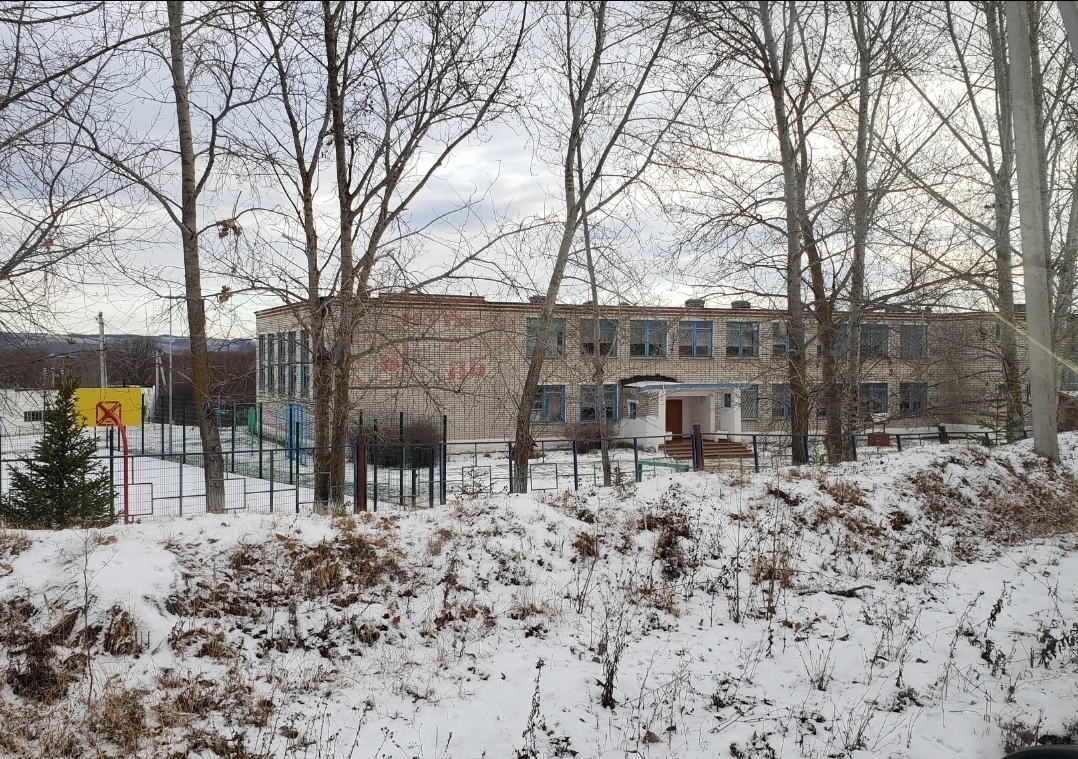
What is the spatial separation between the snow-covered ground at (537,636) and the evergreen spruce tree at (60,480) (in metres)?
5.81

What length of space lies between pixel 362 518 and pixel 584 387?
22293mm

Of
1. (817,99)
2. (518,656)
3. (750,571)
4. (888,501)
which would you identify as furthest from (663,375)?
(518,656)

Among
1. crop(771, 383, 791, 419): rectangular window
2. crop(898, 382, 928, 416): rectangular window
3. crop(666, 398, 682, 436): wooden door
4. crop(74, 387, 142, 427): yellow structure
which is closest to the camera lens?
crop(771, 383, 791, 419): rectangular window

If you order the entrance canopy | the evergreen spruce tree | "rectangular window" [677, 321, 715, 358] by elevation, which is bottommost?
the evergreen spruce tree

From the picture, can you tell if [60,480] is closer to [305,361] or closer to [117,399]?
[305,361]

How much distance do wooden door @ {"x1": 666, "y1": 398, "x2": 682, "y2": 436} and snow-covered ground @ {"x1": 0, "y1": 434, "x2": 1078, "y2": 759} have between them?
27.1 meters

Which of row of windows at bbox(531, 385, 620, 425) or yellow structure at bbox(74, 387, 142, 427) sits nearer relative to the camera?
yellow structure at bbox(74, 387, 142, 427)

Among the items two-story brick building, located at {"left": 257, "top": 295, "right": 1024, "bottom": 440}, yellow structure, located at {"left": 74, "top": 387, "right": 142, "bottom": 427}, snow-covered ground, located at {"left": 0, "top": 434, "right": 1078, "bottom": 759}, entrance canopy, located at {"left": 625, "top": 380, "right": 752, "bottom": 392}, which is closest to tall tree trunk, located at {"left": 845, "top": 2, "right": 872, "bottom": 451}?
two-story brick building, located at {"left": 257, "top": 295, "right": 1024, "bottom": 440}

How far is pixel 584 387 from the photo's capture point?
2986cm

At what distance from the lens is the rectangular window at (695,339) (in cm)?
3691

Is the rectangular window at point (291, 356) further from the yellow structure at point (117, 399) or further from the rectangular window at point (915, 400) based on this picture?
the rectangular window at point (915, 400)

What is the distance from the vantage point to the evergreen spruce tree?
37.5ft

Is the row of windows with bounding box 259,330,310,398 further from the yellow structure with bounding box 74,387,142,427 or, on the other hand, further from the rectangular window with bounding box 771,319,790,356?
the yellow structure with bounding box 74,387,142,427

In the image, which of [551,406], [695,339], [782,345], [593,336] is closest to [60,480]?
[593,336]
